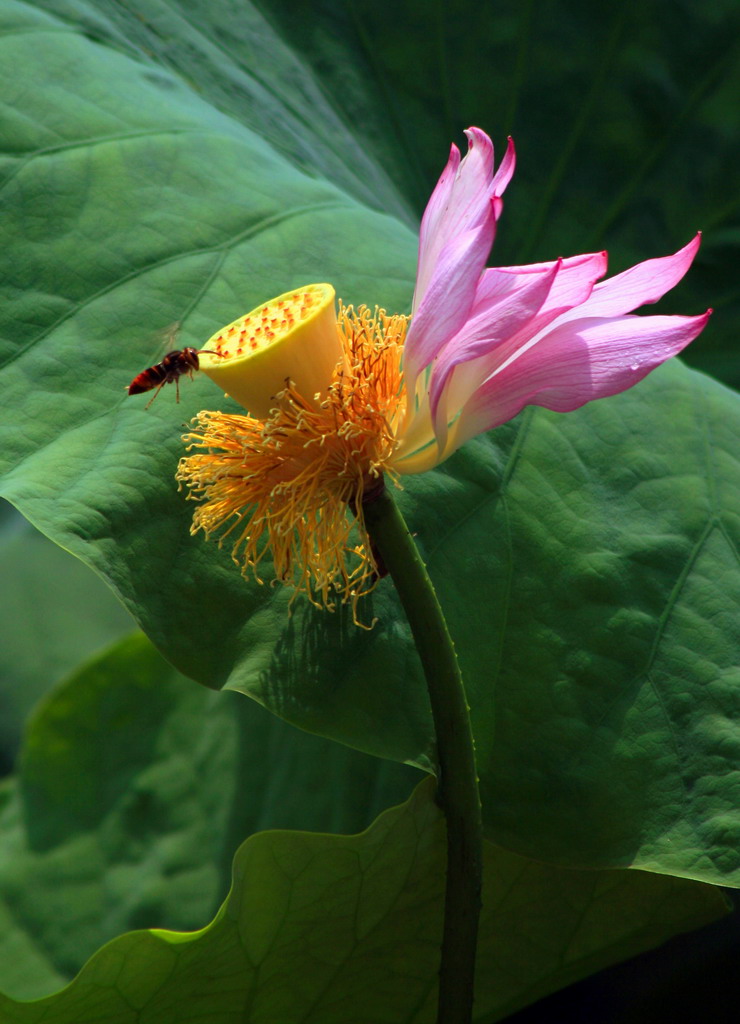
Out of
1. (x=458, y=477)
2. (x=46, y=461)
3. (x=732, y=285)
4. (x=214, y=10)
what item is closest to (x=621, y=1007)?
(x=458, y=477)

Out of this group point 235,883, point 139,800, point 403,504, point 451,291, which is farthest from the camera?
point 139,800

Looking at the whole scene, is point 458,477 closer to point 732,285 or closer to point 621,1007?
point 621,1007

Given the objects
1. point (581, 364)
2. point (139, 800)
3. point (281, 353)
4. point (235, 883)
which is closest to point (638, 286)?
point (581, 364)

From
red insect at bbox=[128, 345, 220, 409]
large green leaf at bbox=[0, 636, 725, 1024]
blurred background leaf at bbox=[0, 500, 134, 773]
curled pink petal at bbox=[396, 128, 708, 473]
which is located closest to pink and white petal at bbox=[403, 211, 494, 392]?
curled pink petal at bbox=[396, 128, 708, 473]

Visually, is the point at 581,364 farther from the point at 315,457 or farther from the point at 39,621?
Answer: the point at 39,621

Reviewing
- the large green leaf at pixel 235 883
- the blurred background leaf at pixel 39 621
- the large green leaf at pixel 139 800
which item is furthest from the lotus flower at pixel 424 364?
the blurred background leaf at pixel 39 621

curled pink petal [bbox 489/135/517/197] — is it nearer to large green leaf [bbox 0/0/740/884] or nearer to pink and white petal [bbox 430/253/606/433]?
pink and white petal [bbox 430/253/606/433]

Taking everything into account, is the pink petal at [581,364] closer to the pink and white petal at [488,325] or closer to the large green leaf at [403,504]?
the pink and white petal at [488,325]

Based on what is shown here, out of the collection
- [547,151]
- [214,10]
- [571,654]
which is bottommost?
[571,654]
